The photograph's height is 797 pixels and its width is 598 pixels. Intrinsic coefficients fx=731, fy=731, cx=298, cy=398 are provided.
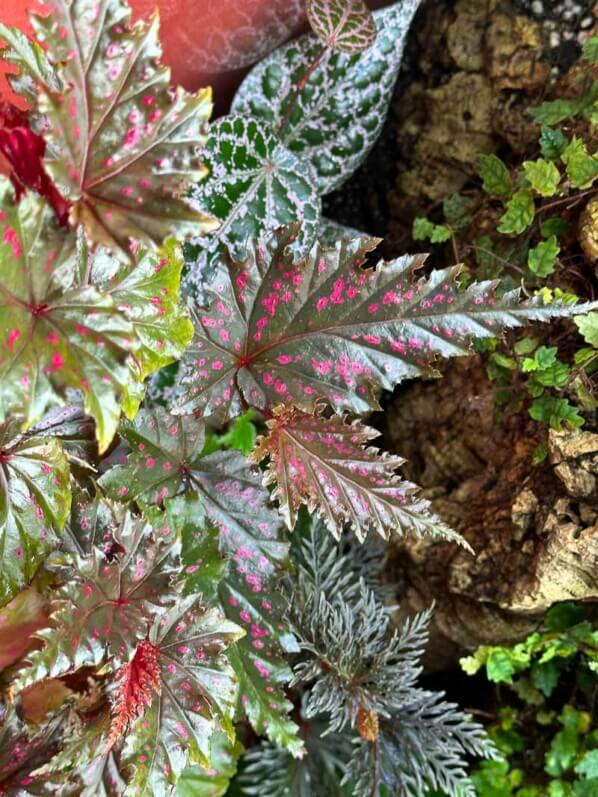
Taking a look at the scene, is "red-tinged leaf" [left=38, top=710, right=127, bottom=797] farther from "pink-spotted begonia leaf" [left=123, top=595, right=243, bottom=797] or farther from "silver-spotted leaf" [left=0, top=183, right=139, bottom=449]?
"silver-spotted leaf" [left=0, top=183, right=139, bottom=449]

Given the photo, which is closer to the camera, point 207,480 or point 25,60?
point 25,60

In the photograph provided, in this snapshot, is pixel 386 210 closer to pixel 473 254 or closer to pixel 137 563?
pixel 473 254

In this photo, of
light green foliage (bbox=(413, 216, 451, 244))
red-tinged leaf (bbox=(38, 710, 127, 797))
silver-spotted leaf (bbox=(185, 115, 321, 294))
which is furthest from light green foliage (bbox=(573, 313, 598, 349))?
red-tinged leaf (bbox=(38, 710, 127, 797))

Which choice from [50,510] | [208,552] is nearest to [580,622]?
[208,552]

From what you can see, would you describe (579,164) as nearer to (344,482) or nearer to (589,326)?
(589,326)

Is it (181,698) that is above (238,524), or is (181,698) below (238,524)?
below

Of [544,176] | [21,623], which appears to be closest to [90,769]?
[21,623]
